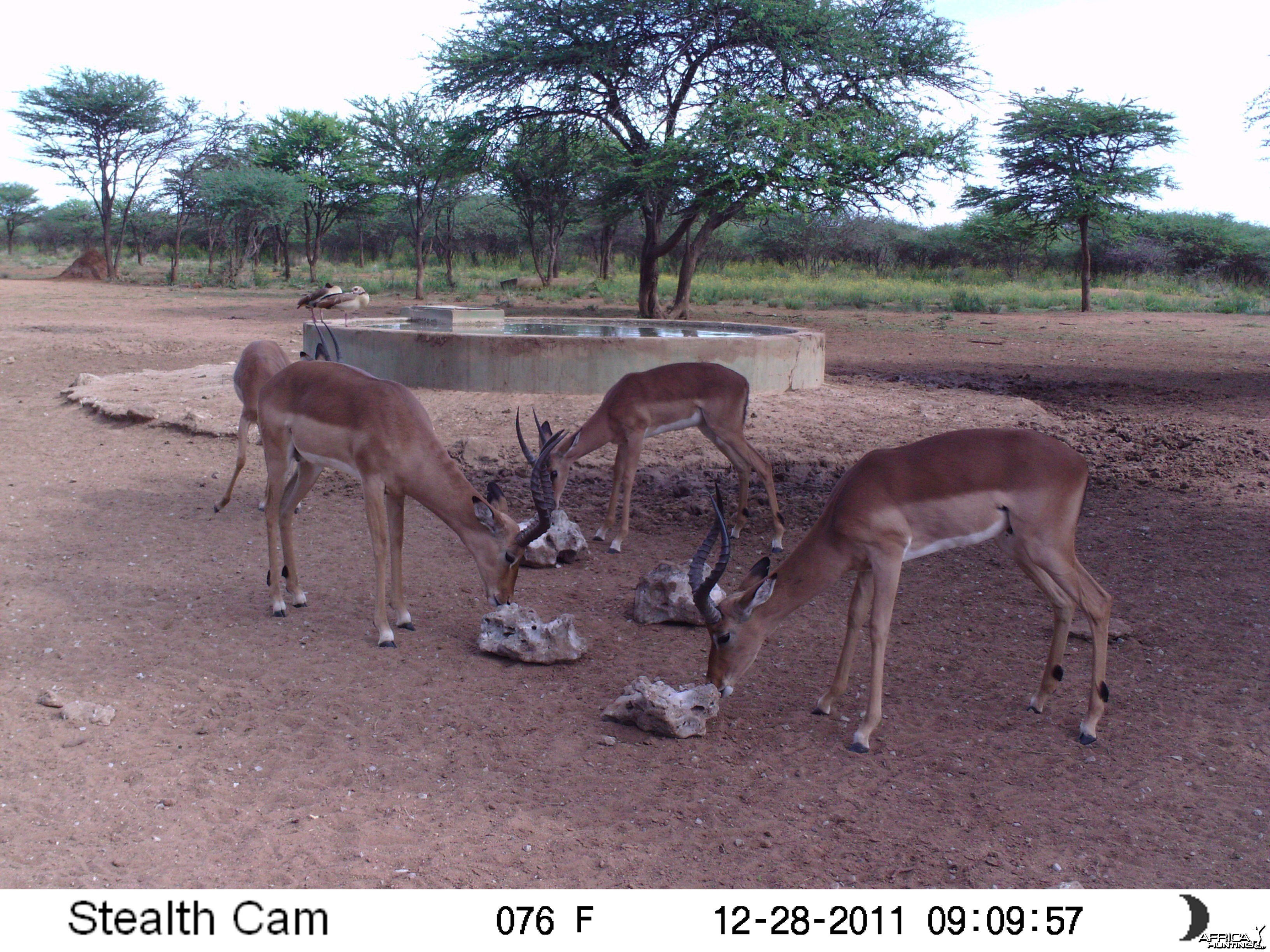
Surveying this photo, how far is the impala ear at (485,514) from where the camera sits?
5.12 metres

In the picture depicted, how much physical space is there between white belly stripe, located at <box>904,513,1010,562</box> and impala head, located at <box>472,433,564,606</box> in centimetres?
179

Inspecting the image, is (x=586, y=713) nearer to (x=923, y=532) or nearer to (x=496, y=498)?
(x=496, y=498)

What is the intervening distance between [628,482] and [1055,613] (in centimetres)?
323

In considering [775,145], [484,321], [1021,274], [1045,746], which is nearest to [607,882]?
[1045,746]

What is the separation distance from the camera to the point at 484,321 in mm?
14438

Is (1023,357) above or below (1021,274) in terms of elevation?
below

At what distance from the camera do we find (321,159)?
121ft

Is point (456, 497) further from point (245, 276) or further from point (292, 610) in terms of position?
point (245, 276)

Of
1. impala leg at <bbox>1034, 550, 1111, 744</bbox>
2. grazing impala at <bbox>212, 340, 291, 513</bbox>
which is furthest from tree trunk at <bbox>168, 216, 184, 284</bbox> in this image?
impala leg at <bbox>1034, 550, 1111, 744</bbox>

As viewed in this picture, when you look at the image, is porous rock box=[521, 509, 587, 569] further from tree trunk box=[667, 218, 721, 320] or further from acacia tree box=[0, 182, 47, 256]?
acacia tree box=[0, 182, 47, 256]

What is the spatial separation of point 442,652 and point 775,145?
15801 millimetres

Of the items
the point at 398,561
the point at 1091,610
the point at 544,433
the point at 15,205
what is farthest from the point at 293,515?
the point at 15,205

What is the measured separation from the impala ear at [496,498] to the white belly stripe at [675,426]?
2138 millimetres

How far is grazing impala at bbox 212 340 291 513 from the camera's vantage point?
7.54 meters
